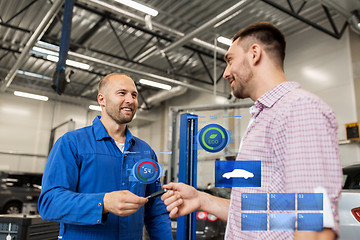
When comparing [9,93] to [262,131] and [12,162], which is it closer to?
[12,162]

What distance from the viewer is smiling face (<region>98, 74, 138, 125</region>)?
1373 mm

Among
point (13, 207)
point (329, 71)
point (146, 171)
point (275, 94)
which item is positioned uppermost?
point (329, 71)

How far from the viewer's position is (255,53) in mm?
983

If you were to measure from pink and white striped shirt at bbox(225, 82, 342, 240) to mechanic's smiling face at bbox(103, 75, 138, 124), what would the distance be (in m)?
0.59

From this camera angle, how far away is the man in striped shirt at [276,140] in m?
0.73

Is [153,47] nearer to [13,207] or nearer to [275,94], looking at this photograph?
[13,207]

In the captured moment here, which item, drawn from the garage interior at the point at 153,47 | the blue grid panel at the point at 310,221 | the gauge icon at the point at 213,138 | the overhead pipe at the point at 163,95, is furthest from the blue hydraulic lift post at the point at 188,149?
the overhead pipe at the point at 163,95

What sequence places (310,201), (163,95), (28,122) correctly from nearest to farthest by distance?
(310,201) → (28,122) → (163,95)

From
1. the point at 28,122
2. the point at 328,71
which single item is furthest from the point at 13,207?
the point at 328,71

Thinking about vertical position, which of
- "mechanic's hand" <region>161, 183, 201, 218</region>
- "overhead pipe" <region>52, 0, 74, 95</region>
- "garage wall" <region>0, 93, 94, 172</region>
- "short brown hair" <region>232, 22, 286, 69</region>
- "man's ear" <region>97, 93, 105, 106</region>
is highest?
"overhead pipe" <region>52, 0, 74, 95</region>

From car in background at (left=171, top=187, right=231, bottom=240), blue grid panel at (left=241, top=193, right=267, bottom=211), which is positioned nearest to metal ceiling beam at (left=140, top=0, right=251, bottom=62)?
A: car in background at (left=171, top=187, right=231, bottom=240)

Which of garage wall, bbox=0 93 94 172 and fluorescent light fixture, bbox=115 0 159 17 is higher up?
fluorescent light fixture, bbox=115 0 159 17
